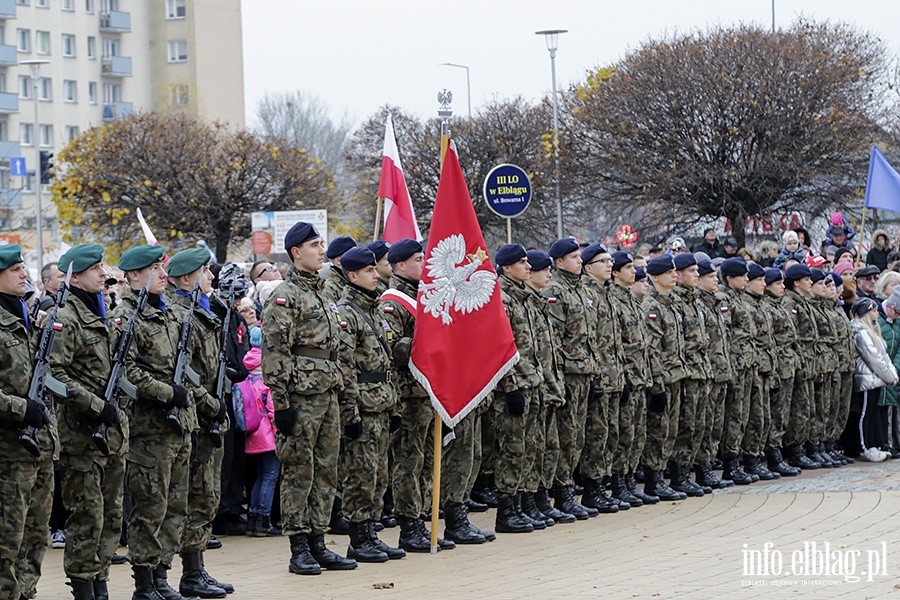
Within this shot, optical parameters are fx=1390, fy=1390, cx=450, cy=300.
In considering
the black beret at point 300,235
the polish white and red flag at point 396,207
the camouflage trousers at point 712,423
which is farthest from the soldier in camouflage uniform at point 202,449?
the camouflage trousers at point 712,423

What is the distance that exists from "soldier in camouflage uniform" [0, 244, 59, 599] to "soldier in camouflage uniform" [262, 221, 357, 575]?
2049mm

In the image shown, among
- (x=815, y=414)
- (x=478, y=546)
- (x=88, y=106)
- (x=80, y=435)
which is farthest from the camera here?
(x=88, y=106)

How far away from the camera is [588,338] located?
40.1ft

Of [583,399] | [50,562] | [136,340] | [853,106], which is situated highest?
[853,106]

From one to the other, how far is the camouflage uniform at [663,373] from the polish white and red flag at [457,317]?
278 centimetres

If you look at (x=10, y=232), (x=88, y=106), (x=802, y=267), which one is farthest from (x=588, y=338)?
(x=88, y=106)

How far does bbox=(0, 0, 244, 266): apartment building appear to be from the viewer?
72750mm

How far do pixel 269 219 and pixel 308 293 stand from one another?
2647 centimetres

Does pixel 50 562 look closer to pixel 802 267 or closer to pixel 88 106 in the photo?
pixel 802 267

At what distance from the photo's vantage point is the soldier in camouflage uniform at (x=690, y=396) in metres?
13.5

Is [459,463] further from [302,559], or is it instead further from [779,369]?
[779,369]

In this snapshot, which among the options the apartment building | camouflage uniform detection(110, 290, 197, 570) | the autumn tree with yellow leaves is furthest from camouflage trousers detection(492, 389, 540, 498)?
the apartment building

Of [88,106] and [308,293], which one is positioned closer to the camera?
[308,293]

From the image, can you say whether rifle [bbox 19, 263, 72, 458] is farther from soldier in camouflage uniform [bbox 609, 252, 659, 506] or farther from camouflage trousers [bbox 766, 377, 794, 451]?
camouflage trousers [bbox 766, 377, 794, 451]
